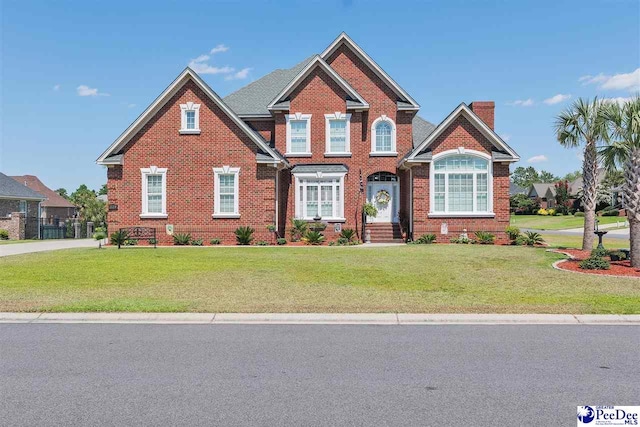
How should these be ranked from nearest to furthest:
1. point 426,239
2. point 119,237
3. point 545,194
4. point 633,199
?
1. point 633,199
2. point 119,237
3. point 426,239
4. point 545,194

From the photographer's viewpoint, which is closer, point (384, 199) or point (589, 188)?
point (589, 188)

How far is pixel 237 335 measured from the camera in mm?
8312

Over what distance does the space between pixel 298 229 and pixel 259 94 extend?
9.52 m

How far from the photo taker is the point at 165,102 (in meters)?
25.8

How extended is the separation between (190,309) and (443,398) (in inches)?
228

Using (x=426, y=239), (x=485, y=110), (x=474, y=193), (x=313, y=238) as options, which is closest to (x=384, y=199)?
(x=426, y=239)

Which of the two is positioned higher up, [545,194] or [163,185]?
[545,194]

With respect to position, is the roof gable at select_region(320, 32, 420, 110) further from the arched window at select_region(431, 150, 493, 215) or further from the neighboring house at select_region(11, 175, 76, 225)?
the neighboring house at select_region(11, 175, 76, 225)

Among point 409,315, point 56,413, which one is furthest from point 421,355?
point 56,413

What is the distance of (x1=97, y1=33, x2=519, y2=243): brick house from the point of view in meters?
25.7

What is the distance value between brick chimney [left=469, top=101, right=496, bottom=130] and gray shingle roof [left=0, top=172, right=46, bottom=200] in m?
36.7

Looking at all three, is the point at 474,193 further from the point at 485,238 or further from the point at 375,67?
the point at 375,67

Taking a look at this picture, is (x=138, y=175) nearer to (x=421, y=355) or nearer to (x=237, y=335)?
(x=237, y=335)

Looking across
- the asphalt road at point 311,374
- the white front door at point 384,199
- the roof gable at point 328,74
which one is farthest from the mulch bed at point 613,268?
the roof gable at point 328,74
